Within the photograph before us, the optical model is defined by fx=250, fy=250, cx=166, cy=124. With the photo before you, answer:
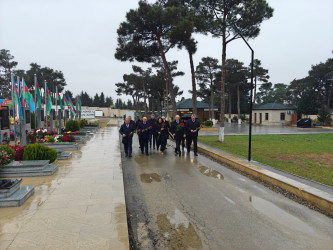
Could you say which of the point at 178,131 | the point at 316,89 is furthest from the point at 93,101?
the point at 178,131

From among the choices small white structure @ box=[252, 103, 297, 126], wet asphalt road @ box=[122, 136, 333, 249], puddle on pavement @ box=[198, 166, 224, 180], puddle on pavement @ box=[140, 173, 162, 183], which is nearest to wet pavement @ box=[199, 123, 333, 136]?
small white structure @ box=[252, 103, 297, 126]

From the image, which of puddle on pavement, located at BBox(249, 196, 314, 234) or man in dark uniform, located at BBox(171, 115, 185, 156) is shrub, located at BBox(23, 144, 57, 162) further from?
puddle on pavement, located at BBox(249, 196, 314, 234)

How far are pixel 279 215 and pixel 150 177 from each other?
143 inches

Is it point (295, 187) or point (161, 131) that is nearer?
point (295, 187)

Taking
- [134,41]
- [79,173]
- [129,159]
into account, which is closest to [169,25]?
[134,41]

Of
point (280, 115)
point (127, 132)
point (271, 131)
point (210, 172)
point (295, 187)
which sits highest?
point (280, 115)

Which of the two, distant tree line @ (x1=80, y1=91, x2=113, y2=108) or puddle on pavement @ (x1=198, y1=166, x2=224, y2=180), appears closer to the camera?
puddle on pavement @ (x1=198, y1=166, x2=224, y2=180)

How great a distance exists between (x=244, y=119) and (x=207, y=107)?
8427 mm

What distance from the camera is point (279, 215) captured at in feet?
14.8

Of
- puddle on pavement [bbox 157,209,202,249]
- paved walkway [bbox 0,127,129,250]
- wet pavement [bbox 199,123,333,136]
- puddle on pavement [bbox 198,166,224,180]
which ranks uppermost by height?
paved walkway [bbox 0,127,129,250]

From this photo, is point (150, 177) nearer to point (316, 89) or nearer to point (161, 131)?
point (161, 131)

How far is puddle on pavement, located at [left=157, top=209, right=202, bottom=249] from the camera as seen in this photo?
3432 millimetres

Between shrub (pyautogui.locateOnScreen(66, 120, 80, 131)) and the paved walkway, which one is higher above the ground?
shrub (pyautogui.locateOnScreen(66, 120, 80, 131))

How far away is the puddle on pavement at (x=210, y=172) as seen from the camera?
7.39 meters
